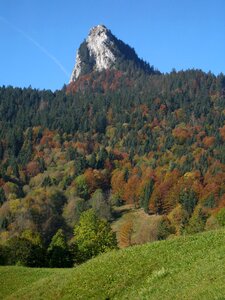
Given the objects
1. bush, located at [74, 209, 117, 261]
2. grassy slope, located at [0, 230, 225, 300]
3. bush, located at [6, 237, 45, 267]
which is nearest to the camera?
grassy slope, located at [0, 230, 225, 300]

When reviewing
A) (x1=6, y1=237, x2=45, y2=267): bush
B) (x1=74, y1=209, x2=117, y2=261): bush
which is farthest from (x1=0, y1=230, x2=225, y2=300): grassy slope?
(x1=74, y1=209, x2=117, y2=261): bush

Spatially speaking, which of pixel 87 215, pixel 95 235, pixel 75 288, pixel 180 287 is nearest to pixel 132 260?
pixel 75 288

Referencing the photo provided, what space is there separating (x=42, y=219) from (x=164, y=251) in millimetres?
151267

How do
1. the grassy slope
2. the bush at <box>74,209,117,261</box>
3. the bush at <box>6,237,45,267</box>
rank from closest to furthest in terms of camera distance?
the grassy slope < the bush at <box>6,237,45,267</box> < the bush at <box>74,209,117,261</box>

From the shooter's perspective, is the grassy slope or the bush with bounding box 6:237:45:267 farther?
the bush with bounding box 6:237:45:267

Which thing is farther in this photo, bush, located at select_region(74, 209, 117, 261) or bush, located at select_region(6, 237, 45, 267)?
bush, located at select_region(74, 209, 117, 261)

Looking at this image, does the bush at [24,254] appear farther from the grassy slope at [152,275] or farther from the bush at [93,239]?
the grassy slope at [152,275]

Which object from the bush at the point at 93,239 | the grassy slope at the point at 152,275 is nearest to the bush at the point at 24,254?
the bush at the point at 93,239

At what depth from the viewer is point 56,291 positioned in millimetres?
32531

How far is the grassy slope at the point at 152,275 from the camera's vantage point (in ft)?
76.9

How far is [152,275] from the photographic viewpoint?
1103 inches

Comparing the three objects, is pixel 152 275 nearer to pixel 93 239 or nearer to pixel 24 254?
pixel 24 254

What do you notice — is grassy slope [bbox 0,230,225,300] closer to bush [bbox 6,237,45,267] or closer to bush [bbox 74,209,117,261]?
bush [bbox 6,237,45,267]

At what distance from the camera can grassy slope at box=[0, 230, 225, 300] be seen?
23.4 metres
